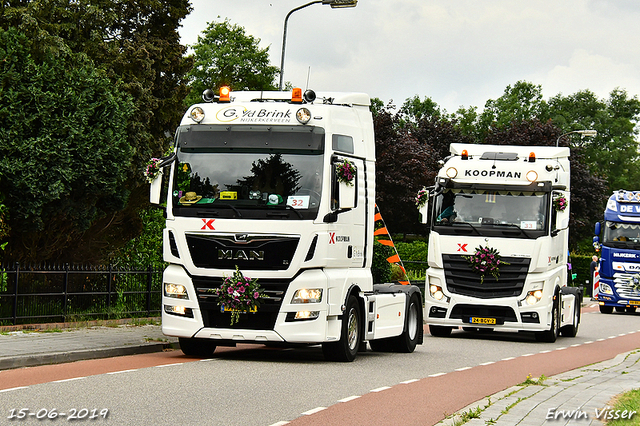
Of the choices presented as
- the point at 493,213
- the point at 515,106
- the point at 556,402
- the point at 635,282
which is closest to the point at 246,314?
the point at 556,402

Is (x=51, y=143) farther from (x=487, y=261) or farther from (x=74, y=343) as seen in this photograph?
(x=487, y=261)

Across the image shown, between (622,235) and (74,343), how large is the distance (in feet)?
77.6

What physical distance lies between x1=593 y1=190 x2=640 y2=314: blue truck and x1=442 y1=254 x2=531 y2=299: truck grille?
14.7m

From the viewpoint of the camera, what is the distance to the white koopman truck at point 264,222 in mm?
12875

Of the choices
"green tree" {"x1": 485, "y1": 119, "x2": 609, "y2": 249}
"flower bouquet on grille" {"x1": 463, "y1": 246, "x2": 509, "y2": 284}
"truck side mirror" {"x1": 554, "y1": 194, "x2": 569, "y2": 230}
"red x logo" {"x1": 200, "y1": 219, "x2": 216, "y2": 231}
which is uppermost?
"green tree" {"x1": 485, "y1": 119, "x2": 609, "y2": 249}

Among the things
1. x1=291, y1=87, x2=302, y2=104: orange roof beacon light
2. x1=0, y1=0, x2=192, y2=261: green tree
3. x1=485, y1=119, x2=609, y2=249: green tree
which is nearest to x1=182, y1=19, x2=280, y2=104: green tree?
x1=485, y1=119, x2=609, y2=249: green tree

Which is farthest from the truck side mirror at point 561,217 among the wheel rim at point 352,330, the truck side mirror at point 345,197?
the truck side mirror at point 345,197

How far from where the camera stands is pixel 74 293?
17.7m

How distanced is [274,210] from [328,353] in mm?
2406

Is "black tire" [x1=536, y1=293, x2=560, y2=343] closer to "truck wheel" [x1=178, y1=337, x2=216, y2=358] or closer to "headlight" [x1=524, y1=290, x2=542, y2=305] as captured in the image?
"headlight" [x1=524, y1=290, x2=542, y2=305]

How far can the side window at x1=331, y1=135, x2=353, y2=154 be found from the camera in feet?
44.3

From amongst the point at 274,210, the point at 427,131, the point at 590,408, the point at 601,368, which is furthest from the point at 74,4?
the point at 427,131

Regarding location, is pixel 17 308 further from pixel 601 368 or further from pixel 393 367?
pixel 601 368

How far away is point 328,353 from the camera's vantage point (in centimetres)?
1381
